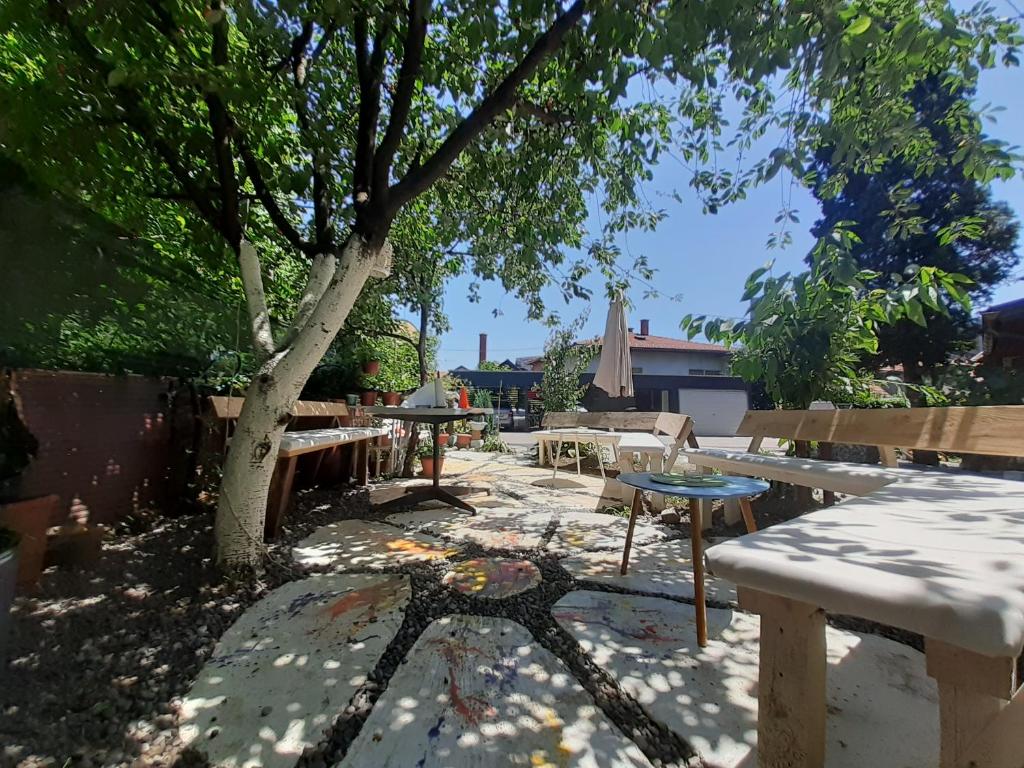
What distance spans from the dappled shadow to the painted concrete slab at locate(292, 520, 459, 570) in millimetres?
2201

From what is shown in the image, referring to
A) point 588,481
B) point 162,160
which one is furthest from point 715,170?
point 162,160

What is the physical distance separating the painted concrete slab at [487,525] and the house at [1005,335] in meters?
9.41

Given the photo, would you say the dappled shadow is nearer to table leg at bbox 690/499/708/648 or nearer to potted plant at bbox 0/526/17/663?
table leg at bbox 690/499/708/648

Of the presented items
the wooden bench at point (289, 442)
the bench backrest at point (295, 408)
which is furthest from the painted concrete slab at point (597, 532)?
the bench backrest at point (295, 408)

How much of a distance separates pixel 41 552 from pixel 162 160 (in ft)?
8.53

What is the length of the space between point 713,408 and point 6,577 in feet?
72.7

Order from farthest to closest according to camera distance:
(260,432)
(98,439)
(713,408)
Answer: (713,408), (98,439), (260,432)

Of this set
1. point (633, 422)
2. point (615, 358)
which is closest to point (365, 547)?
point (633, 422)

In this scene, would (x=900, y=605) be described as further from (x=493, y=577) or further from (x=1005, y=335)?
(x=1005, y=335)

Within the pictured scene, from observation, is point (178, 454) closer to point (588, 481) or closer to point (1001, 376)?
point (588, 481)

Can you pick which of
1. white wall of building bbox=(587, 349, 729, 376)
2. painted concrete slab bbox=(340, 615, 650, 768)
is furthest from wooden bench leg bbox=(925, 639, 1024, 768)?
white wall of building bbox=(587, 349, 729, 376)

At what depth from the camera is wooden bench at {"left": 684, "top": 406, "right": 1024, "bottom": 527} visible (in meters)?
2.12

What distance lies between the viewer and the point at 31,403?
2.50 meters

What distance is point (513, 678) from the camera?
1562mm
